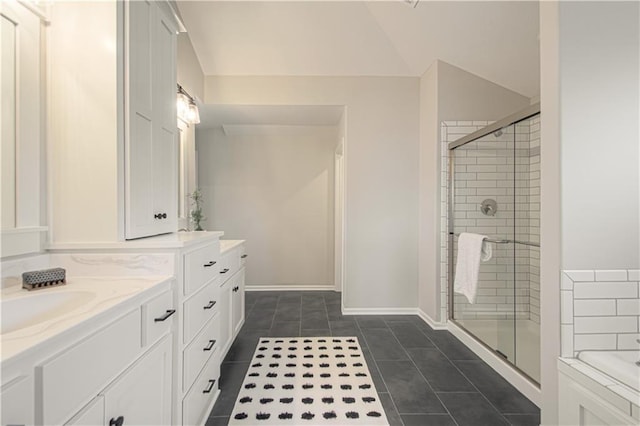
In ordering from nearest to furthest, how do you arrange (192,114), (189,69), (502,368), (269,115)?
(502,368) < (192,114) < (189,69) < (269,115)

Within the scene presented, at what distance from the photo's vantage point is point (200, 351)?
5.14ft

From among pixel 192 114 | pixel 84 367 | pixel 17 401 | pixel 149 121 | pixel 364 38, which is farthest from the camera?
pixel 364 38

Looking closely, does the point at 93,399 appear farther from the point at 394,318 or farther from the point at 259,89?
the point at 259,89

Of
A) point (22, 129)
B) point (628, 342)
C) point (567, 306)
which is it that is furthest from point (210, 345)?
point (628, 342)

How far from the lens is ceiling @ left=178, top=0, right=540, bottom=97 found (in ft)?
8.37

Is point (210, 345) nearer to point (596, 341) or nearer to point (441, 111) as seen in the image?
point (596, 341)

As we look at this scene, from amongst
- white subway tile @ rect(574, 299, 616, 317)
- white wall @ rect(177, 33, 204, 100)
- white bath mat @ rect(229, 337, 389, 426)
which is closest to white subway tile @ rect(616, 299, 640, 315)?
white subway tile @ rect(574, 299, 616, 317)

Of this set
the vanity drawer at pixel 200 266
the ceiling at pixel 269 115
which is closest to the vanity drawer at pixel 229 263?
the vanity drawer at pixel 200 266

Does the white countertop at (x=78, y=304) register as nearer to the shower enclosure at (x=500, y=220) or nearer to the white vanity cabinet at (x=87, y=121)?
the white vanity cabinet at (x=87, y=121)

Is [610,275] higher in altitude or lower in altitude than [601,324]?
higher

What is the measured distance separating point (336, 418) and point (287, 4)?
3.27 metres

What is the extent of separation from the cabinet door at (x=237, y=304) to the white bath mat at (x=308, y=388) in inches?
10.4

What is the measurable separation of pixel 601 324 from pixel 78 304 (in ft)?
6.86

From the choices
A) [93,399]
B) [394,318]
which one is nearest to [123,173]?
[93,399]
